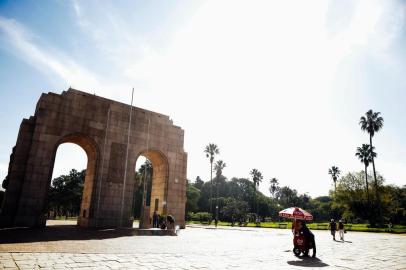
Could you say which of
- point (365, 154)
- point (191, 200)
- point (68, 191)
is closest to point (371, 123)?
point (365, 154)

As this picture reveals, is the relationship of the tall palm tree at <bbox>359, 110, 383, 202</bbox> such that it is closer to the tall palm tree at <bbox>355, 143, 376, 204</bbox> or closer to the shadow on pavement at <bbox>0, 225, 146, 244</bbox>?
the tall palm tree at <bbox>355, 143, 376, 204</bbox>

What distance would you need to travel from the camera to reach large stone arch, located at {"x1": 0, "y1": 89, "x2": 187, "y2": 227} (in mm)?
19109

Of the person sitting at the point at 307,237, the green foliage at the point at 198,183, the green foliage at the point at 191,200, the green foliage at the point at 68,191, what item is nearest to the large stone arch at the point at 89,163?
the person sitting at the point at 307,237

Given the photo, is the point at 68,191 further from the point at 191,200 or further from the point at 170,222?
the point at 170,222

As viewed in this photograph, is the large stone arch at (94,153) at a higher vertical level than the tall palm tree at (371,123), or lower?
lower

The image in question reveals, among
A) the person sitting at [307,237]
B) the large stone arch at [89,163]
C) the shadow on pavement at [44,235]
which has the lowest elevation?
the shadow on pavement at [44,235]

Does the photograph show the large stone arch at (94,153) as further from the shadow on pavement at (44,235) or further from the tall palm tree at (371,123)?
the tall palm tree at (371,123)

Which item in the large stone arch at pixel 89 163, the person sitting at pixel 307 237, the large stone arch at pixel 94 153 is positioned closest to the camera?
the person sitting at pixel 307 237

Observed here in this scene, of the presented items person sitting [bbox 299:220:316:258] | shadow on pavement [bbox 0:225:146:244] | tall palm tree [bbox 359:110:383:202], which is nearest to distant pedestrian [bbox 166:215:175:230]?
shadow on pavement [bbox 0:225:146:244]

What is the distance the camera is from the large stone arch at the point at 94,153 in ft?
62.7

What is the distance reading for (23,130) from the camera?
1977cm

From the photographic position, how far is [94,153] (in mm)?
22922

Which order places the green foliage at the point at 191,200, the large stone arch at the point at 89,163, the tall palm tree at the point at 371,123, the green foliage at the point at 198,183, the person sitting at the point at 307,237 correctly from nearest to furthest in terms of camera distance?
the person sitting at the point at 307,237, the large stone arch at the point at 89,163, the tall palm tree at the point at 371,123, the green foliage at the point at 191,200, the green foliage at the point at 198,183

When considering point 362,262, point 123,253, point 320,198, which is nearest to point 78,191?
point 123,253
